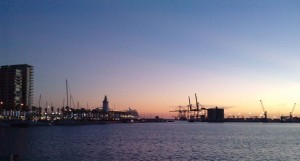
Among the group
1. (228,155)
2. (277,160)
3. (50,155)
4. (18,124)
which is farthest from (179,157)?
(18,124)

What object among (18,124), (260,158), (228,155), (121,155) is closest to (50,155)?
(121,155)

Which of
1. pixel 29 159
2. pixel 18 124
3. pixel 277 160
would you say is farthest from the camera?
pixel 18 124

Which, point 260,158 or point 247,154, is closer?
point 260,158

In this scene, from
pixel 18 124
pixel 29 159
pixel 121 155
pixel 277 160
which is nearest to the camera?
pixel 29 159

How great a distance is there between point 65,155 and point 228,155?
23956 mm

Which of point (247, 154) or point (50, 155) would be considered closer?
point (50, 155)

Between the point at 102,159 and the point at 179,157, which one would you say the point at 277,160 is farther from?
the point at 102,159

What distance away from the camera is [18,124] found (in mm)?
174000

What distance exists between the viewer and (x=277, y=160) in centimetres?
5428

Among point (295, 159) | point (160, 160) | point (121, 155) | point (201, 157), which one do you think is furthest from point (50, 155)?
point (295, 159)

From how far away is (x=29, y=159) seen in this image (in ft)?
167

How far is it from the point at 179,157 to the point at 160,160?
501cm

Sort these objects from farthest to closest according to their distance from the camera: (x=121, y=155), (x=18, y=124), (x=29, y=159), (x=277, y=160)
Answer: (x=18, y=124)
(x=121, y=155)
(x=277, y=160)
(x=29, y=159)

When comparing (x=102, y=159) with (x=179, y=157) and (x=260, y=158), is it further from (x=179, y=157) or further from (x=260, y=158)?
(x=260, y=158)
